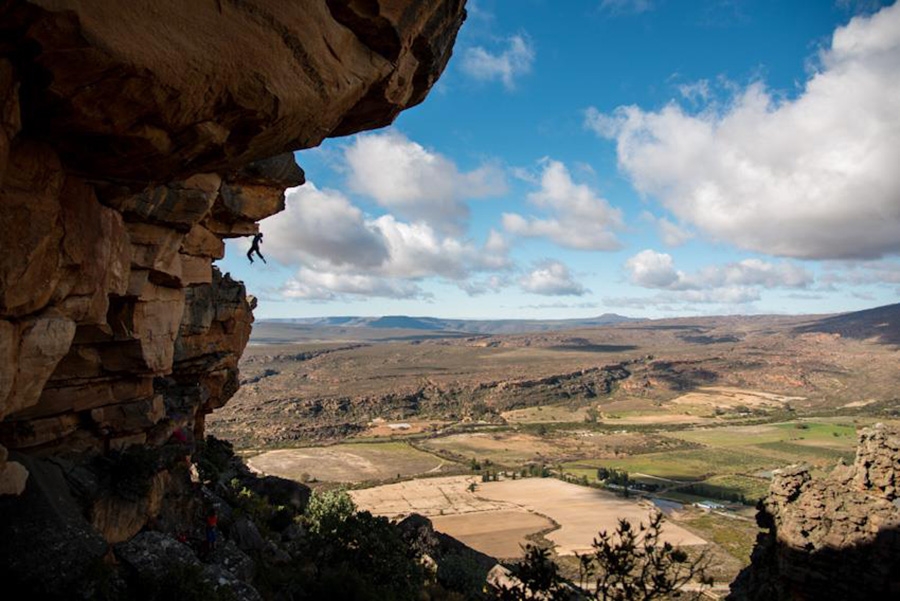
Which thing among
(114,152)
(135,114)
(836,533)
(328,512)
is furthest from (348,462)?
(135,114)

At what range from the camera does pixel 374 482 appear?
351 ft

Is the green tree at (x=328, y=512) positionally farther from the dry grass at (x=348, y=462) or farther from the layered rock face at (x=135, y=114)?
the dry grass at (x=348, y=462)

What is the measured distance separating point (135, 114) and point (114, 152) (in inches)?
52.5

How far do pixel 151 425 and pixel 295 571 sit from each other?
9811 mm

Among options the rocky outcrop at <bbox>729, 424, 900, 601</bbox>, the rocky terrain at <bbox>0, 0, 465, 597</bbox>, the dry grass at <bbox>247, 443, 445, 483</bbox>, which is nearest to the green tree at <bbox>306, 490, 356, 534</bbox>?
the rocky terrain at <bbox>0, 0, 465, 597</bbox>

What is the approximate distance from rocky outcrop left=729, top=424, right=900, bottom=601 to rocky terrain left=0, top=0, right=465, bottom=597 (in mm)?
23281

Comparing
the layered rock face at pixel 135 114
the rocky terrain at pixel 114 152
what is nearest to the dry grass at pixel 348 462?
the rocky terrain at pixel 114 152

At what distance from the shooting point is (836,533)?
23.7 m

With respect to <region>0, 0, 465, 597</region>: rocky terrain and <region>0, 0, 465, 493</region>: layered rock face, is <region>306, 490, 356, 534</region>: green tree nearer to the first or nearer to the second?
<region>0, 0, 465, 597</region>: rocky terrain

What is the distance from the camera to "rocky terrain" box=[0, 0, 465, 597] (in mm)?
8383

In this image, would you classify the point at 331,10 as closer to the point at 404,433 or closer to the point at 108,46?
the point at 108,46

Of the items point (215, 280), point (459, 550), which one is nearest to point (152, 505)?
point (215, 280)

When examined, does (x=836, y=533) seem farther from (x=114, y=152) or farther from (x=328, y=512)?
(x=114, y=152)

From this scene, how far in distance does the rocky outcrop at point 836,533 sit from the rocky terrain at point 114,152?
2328cm
